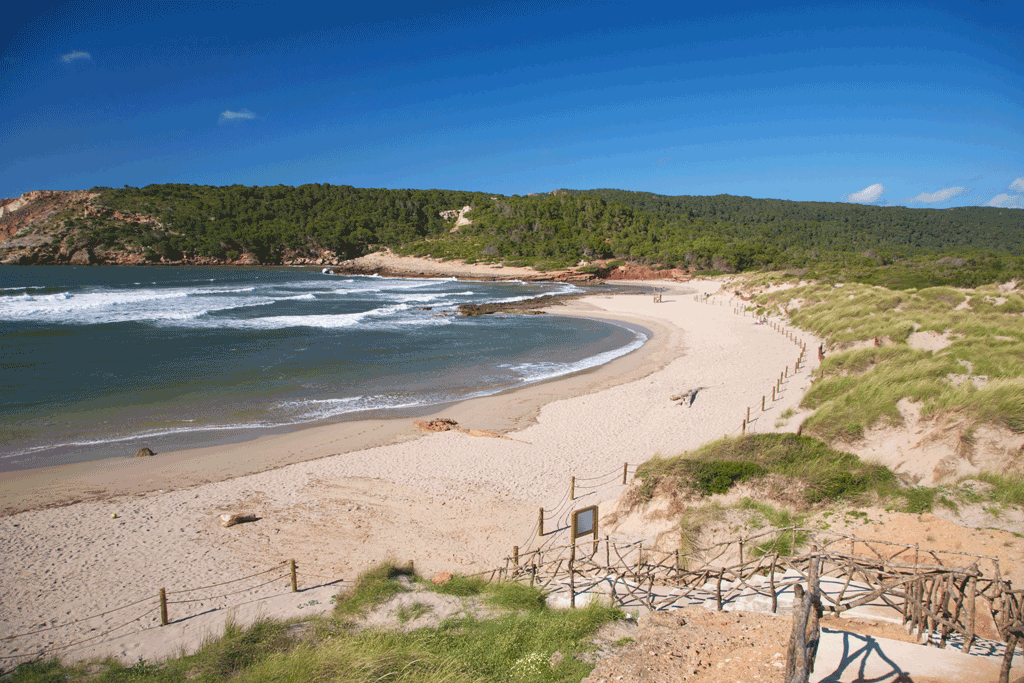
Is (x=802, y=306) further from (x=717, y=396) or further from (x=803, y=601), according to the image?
(x=803, y=601)

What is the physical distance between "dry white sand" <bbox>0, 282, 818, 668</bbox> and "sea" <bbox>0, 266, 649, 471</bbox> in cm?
219

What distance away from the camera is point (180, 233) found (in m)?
98.3

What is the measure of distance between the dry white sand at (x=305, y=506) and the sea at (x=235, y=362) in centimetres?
219

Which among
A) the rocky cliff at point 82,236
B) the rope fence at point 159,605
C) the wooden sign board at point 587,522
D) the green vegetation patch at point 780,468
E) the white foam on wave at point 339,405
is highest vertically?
the rocky cliff at point 82,236

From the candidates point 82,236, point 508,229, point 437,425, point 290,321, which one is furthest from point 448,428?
point 82,236

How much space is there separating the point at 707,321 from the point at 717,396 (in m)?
19.7

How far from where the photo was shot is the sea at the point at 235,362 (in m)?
15.6

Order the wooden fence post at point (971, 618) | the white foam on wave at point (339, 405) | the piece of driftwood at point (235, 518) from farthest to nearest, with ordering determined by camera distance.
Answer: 1. the white foam on wave at point (339, 405)
2. the piece of driftwood at point (235, 518)
3. the wooden fence post at point (971, 618)

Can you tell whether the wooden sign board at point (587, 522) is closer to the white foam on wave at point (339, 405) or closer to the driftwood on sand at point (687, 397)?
the driftwood on sand at point (687, 397)

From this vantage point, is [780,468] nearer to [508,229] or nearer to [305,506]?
[305,506]

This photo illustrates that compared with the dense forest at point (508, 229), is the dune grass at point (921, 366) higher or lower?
lower

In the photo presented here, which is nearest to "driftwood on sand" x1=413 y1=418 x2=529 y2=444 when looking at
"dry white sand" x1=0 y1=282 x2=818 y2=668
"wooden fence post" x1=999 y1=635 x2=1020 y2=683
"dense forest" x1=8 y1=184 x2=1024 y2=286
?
"dry white sand" x1=0 y1=282 x2=818 y2=668

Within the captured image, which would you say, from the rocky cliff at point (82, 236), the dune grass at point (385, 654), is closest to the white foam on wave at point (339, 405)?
the dune grass at point (385, 654)

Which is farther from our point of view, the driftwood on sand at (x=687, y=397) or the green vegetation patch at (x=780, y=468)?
the driftwood on sand at (x=687, y=397)
